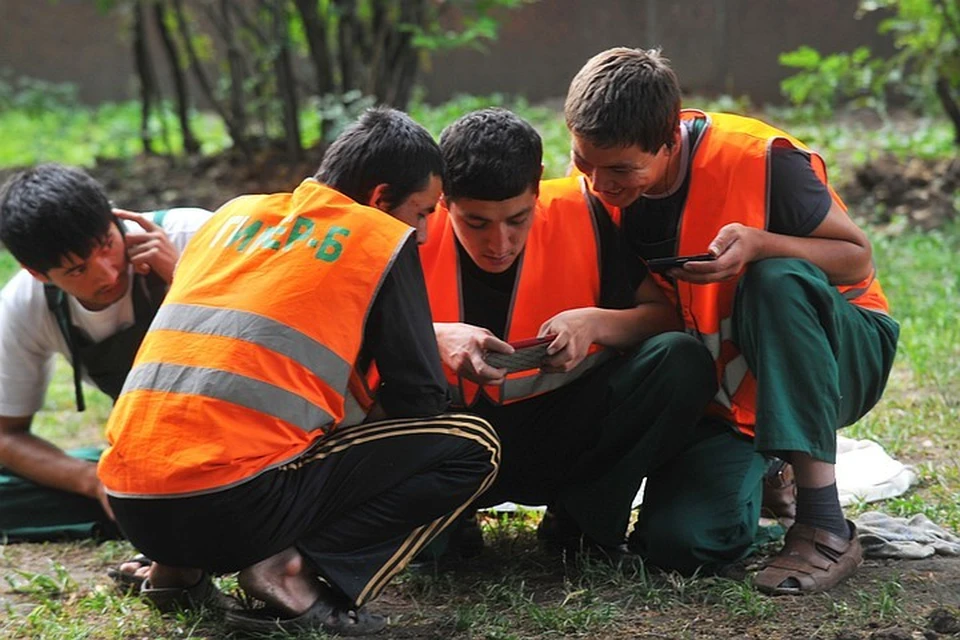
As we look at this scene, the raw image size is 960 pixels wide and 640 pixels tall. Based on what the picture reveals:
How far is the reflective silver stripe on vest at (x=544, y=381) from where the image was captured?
121 inches

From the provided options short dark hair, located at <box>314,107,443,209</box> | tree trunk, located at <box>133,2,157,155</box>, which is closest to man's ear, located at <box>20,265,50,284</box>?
short dark hair, located at <box>314,107,443,209</box>

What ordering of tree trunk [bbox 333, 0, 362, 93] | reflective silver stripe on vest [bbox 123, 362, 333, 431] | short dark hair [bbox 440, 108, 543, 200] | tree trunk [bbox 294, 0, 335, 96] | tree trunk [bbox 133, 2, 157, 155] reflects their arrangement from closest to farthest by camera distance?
reflective silver stripe on vest [bbox 123, 362, 333, 431], short dark hair [bbox 440, 108, 543, 200], tree trunk [bbox 294, 0, 335, 96], tree trunk [bbox 333, 0, 362, 93], tree trunk [bbox 133, 2, 157, 155]

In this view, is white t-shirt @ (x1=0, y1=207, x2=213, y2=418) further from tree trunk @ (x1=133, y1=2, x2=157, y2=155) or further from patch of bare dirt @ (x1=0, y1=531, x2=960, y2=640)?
tree trunk @ (x1=133, y1=2, x2=157, y2=155)

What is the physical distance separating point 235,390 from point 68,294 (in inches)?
47.4

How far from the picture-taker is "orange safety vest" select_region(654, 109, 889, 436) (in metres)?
2.98

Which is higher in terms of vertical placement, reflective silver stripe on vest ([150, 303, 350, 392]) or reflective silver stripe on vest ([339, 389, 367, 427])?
reflective silver stripe on vest ([150, 303, 350, 392])

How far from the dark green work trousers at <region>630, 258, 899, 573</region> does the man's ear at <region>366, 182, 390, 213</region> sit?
796 millimetres

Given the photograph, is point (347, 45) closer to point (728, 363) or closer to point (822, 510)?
point (728, 363)

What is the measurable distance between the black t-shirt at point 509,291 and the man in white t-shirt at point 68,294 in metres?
0.85

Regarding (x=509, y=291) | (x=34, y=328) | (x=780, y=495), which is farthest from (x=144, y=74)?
(x=780, y=495)

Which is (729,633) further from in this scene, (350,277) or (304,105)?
(304,105)

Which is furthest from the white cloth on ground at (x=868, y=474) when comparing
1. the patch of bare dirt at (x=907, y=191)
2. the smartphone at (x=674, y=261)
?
the patch of bare dirt at (x=907, y=191)

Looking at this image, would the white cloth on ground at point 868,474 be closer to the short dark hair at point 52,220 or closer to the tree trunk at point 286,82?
the short dark hair at point 52,220

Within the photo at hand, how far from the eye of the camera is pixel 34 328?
11.8 ft
